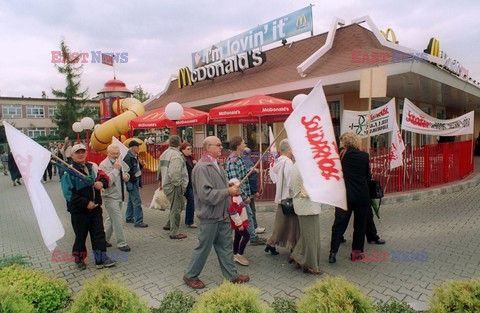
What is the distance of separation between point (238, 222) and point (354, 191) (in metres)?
1.72

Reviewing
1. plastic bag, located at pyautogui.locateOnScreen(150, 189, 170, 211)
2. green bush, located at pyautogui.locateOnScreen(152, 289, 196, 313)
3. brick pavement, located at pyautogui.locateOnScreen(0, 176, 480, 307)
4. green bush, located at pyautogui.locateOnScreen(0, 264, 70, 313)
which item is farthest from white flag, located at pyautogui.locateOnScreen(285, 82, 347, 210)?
plastic bag, located at pyautogui.locateOnScreen(150, 189, 170, 211)

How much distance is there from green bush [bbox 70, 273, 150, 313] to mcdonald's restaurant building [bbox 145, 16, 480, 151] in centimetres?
614

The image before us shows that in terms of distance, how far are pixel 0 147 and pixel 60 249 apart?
3126 centimetres

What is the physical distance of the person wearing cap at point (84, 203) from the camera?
13.8 feet

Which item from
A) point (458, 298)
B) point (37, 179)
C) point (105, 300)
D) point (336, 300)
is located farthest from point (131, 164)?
point (458, 298)

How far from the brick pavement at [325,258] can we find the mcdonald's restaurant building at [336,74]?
3.86 metres

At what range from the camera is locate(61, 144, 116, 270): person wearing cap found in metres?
4.22

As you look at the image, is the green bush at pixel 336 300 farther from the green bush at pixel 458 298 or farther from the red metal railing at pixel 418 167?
the red metal railing at pixel 418 167

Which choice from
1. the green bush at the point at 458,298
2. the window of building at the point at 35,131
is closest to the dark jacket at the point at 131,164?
the green bush at the point at 458,298

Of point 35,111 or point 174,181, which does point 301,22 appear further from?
point 35,111

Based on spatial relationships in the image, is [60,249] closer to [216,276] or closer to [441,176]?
[216,276]

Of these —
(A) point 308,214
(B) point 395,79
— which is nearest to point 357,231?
(A) point 308,214

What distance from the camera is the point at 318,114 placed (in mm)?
3260

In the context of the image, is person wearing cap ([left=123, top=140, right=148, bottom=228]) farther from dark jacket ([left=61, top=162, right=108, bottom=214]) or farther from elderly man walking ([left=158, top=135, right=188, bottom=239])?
dark jacket ([left=61, top=162, right=108, bottom=214])
